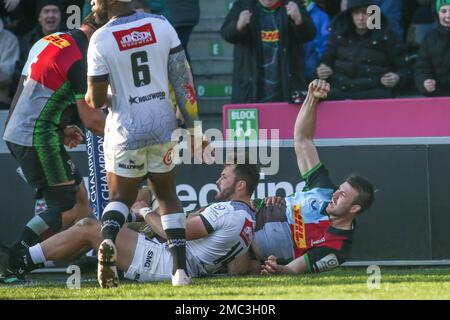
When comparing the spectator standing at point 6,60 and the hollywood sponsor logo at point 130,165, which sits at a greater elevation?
the hollywood sponsor logo at point 130,165

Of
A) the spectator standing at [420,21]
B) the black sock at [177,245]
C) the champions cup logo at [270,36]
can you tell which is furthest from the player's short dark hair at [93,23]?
the spectator standing at [420,21]

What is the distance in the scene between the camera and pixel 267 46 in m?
13.3

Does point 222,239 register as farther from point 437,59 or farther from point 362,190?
point 437,59

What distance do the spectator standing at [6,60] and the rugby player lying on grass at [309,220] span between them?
4262 mm

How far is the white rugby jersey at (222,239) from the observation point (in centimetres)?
975

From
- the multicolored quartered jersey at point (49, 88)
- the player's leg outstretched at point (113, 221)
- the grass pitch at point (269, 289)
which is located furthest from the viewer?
the multicolored quartered jersey at point (49, 88)

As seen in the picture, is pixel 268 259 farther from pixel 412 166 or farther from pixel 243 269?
pixel 412 166

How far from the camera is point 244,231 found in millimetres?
9781

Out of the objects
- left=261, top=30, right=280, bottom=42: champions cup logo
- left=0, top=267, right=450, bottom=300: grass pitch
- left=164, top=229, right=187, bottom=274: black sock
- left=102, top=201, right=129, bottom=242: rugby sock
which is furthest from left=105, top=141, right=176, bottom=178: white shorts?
left=261, top=30, right=280, bottom=42: champions cup logo

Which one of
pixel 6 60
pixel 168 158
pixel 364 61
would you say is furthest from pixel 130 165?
pixel 6 60

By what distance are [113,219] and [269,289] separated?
118 cm

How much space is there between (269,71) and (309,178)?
315 centimetres

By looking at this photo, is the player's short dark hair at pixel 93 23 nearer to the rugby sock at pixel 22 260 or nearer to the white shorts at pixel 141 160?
the white shorts at pixel 141 160
